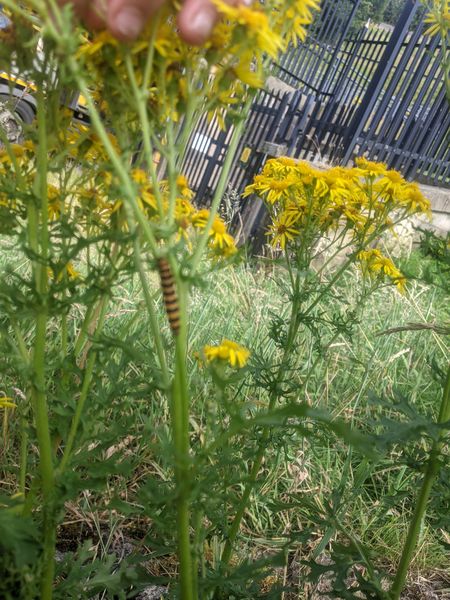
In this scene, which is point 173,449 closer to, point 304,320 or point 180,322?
point 180,322

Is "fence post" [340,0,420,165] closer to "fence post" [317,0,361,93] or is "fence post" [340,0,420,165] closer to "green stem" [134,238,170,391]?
"fence post" [317,0,361,93]

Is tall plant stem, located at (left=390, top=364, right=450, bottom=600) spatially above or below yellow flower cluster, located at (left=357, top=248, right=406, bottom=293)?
Answer: below

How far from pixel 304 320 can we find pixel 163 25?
0.95m

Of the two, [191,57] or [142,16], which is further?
[191,57]

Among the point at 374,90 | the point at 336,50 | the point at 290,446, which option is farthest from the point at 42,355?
the point at 336,50

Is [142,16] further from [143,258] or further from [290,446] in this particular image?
[290,446]

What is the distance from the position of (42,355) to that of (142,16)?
0.55m

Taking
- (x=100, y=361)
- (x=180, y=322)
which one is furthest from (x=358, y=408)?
(x=180, y=322)

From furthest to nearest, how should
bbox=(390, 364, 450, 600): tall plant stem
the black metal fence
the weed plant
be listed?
the black metal fence < bbox=(390, 364, 450, 600): tall plant stem < the weed plant

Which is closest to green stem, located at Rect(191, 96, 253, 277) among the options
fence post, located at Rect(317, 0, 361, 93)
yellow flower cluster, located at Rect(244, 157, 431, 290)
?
yellow flower cluster, located at Rect(244, 157, 431, 290)

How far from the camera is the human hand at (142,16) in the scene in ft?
2.48

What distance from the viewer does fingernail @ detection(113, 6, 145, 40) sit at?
757 millimetres

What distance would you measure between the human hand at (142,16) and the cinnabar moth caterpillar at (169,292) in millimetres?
292

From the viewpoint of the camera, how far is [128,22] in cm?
76
